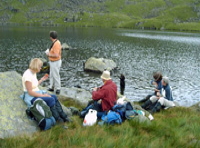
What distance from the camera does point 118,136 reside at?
6195mm

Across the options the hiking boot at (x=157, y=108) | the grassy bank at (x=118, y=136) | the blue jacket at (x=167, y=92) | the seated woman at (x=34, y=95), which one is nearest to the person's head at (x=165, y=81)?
the blue jacket at (x=167, y=92)

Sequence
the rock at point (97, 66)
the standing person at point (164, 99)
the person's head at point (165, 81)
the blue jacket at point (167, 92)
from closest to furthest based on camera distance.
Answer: the standing person at point (164, 99)
the person's head at point (165, 81)
the blue jacket at point (167, 92)
the rock at point (97, 66)

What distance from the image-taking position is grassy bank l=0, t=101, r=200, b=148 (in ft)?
17.3

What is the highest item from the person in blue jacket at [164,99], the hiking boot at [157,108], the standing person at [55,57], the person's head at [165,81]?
the standing person at [55,57]

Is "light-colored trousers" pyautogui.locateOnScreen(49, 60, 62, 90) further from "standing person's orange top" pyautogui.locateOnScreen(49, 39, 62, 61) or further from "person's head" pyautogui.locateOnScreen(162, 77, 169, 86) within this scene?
"person's head" pyautogui.locateOnScreen(162, 77, 169, 86)

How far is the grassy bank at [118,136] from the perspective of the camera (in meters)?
5.27

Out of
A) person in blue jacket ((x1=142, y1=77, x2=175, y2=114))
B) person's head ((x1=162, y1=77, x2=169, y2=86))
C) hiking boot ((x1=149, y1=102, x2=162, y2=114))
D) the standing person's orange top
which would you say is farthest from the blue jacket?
the standing person's orange top

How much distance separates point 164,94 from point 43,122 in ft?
27.8

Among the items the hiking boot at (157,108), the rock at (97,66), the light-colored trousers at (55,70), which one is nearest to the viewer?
the hiking boot at (157,108)

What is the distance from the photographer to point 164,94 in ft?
39.5

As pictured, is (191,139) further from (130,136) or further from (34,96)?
(34,96)

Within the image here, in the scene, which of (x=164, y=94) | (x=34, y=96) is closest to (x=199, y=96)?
(x=164, y=94)

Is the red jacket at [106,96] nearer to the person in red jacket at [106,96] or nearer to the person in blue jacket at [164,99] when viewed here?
the person in red jacket at [106,96]

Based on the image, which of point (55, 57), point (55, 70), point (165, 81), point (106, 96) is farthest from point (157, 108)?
point (55, 57)
